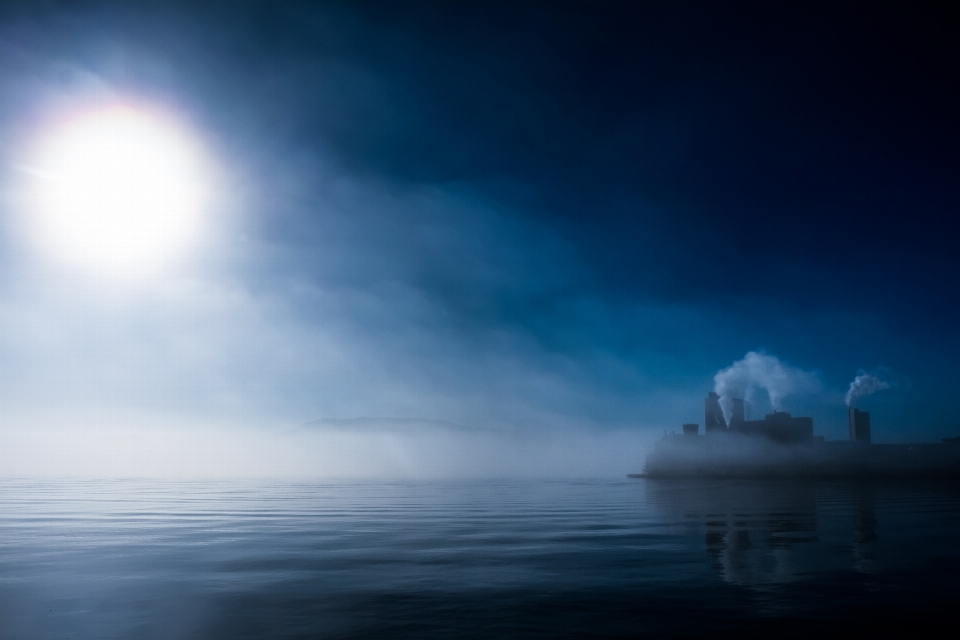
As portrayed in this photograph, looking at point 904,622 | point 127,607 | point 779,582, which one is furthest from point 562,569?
point 127,607

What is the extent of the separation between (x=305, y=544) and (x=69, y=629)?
17693mm

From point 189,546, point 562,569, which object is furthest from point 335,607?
point 189,546

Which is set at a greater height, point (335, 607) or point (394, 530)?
point (335, 607)

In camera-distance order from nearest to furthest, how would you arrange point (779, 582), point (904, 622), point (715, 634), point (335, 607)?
point (715, 634) < point (904, 622) < point (335, 607) < point (779, 582)

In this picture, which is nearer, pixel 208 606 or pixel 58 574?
pixel 208 606

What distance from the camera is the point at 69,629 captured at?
15477mm

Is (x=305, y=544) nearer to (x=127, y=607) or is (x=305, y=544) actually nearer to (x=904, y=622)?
(x=127, y=607)

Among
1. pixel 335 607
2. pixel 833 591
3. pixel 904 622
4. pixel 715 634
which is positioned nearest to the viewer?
pixel 715 634

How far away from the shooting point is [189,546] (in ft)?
106

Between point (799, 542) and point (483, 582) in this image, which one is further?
point (799, 542)

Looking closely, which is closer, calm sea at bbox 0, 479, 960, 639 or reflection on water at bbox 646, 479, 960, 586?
calm sea at bbox 0, 479, 960, 639

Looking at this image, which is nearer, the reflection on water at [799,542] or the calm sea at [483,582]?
the calm sea at [483,582]

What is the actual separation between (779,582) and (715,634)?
7.26m

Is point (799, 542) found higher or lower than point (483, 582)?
lower
